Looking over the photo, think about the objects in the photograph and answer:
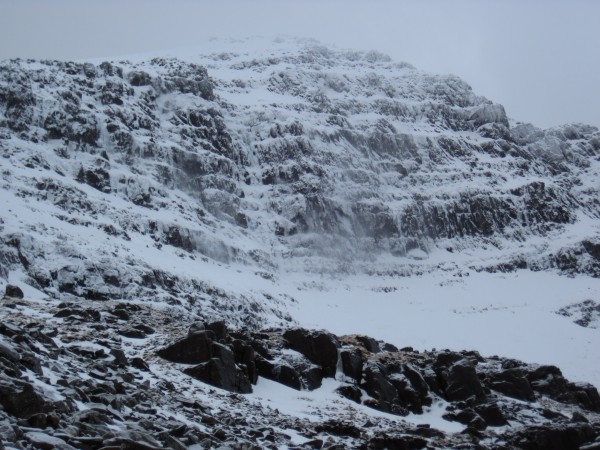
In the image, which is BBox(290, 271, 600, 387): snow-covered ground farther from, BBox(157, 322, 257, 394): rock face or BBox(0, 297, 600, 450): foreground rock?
BBox(157, 322, 257, 394): rock face

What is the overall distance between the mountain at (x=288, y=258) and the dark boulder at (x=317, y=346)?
0.09 meters

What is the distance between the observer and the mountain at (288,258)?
16.7 m

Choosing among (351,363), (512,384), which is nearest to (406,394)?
(351,363)

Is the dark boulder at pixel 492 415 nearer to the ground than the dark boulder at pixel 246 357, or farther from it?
nearer to the ground

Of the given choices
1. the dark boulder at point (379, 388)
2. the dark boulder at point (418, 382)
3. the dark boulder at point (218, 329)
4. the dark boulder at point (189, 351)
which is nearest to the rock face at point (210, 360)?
the dark boulder at point (189, 351)

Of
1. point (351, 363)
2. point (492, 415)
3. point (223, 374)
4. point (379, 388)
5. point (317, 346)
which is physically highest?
point (317, 346)

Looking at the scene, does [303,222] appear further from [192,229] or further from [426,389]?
[426,389]

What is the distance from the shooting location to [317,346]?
24.9 meters

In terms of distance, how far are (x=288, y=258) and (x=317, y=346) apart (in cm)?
5432

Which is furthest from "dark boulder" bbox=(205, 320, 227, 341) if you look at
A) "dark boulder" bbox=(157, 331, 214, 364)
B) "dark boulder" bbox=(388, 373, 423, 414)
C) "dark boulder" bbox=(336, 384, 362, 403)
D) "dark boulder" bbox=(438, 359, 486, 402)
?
"dark boulder" bbox=(438, 359, 486, 402)

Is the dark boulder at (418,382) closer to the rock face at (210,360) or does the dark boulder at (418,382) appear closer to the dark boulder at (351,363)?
the dark boulder at (351,363)

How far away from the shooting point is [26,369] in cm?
1194

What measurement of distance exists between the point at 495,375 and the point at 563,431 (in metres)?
7.98

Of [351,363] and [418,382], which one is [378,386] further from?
[418,382]
